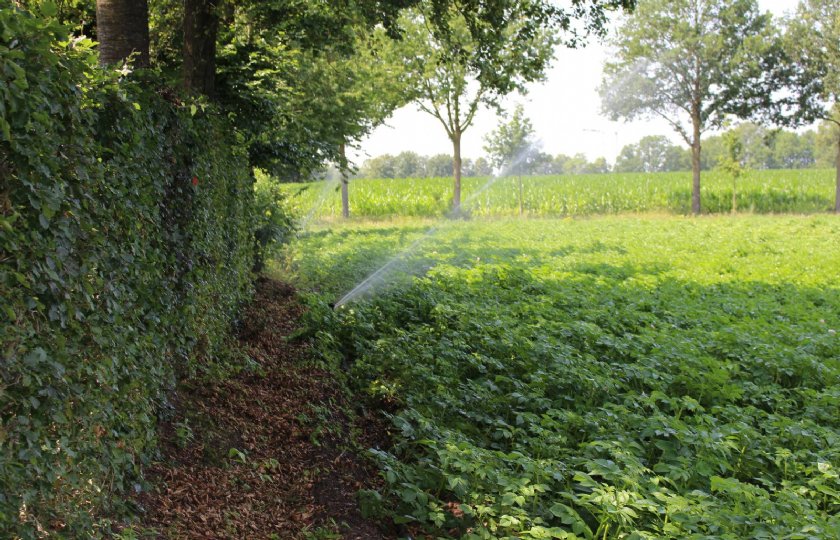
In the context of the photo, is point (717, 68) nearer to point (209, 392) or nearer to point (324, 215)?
point (324, 215)

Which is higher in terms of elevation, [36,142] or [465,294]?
[36,142]

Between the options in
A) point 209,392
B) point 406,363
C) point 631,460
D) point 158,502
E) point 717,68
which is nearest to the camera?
point 158,502

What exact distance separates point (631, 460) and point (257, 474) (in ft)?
9.15

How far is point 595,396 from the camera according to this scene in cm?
726

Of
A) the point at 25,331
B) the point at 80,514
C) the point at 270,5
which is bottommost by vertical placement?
the point at 80,514

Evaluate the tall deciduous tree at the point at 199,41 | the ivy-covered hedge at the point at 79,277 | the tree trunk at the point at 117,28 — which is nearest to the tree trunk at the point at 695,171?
the tall deciduous tree at the point at 199,41

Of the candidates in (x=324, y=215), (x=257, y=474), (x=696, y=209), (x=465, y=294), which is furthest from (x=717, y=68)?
(x=257, y=474)

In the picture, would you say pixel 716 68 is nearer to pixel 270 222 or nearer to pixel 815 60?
pixel 815 60

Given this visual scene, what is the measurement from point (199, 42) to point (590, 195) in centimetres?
4498

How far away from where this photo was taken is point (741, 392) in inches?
292

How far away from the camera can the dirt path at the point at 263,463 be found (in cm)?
500

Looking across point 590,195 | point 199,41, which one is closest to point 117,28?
point 199,41

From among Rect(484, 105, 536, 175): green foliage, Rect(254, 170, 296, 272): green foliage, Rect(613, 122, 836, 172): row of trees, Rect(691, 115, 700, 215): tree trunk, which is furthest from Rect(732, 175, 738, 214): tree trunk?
Rect(613, 122, 836, 172): row of trees

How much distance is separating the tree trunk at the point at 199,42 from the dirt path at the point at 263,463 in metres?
4.07
